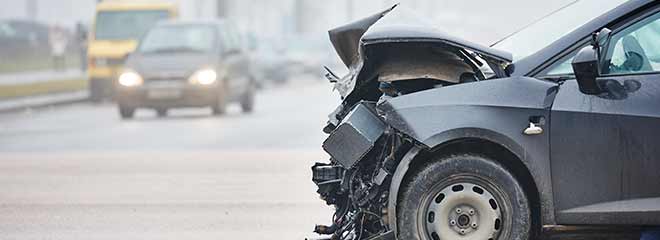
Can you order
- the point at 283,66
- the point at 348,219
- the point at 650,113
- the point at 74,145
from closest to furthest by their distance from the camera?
1. the point at 650,113
2. the point at 348,219
3. the point at 74,145
4. the point at 283,66

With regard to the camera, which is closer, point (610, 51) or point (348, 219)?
point (610, 51)

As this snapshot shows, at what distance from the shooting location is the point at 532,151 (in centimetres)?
716

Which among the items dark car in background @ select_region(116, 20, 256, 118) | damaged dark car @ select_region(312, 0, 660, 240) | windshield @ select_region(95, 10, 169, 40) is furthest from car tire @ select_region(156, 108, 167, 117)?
damaged dark car @ select_region(312, 0, 660, 240)

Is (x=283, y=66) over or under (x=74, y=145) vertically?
over

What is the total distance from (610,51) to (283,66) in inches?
1541

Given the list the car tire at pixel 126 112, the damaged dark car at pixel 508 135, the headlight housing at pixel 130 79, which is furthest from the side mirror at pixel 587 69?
the car tire at pixel 126 112

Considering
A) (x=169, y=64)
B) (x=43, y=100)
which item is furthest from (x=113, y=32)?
(x=169, y=64)

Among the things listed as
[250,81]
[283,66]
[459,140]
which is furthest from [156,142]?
[283,66]

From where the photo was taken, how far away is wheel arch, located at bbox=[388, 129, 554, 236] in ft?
23.6

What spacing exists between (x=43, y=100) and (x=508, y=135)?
82.0 feet

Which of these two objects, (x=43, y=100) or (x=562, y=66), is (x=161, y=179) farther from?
(x=43, y=100)

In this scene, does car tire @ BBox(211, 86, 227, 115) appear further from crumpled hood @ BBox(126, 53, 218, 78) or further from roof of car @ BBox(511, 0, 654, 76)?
roof of car @ BBox(511, 0, 654, 76)

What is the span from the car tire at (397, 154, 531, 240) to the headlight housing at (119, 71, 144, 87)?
1757cm

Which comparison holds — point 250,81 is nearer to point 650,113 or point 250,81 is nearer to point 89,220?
point 89,220
